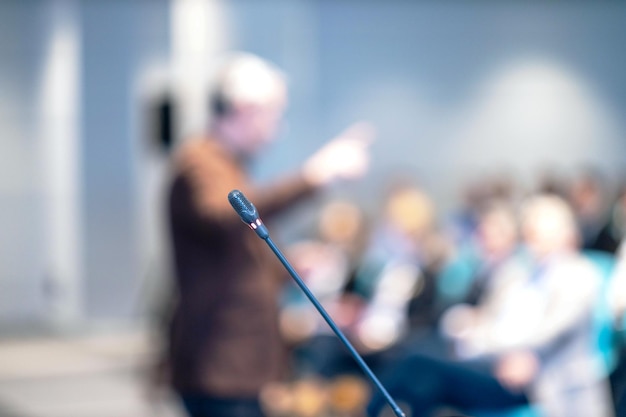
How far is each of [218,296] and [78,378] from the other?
5.75 m

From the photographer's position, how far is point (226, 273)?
8.52 ft

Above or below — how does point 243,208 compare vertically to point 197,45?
above

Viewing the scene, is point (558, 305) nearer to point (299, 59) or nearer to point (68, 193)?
point (299, 59)

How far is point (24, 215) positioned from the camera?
12.2 metres

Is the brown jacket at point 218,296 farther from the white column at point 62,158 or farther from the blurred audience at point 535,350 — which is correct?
the white column at point 62,158

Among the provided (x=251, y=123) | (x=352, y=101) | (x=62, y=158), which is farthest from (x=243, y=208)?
(x=62, y=158)

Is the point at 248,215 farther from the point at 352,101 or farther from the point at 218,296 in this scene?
the point at 352,101

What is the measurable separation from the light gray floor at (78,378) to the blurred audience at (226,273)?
2.67 meters

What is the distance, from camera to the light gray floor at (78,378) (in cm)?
664

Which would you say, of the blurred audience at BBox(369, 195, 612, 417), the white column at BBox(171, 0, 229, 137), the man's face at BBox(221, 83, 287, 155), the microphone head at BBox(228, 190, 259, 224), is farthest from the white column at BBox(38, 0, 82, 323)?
the microphone head at BBox(228, 190, 259, 224)

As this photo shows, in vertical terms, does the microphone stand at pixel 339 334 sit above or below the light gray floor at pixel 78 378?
above

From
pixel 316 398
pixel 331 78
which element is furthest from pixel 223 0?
pixel 316 398

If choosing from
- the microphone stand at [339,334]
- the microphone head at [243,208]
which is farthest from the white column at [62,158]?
the microphone stand at [339,334]

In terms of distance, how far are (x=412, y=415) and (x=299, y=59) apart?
20.7 ft
